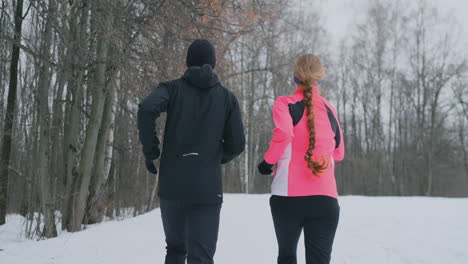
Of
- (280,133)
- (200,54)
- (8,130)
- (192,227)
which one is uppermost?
(200,54)

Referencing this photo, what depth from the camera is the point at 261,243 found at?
5.95 metres

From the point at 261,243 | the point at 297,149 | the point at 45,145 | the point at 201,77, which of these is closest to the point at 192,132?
the point at 201,77

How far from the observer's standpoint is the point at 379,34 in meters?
26.5

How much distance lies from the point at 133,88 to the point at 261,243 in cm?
336

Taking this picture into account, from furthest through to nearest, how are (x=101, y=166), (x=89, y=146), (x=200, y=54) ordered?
1. (x=101, y=166)
2. (x=89, y=146)
3. (x=200, y=54)

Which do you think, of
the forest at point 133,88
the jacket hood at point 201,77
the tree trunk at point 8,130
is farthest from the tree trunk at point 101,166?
the jacket hood at point 201,77

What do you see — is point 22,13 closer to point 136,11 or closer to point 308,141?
point 136,11

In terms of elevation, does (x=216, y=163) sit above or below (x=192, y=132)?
below

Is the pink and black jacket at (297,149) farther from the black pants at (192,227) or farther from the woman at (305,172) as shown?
the black pants at (192,227)

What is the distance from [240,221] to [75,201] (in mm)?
3061

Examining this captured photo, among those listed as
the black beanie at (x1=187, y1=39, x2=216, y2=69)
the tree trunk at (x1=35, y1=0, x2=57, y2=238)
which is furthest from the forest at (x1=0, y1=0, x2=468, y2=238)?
the black beanie at (x1=187, y1=39, x2=216, y2=69)

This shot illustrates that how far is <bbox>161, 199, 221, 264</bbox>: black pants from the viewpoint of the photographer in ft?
8.71

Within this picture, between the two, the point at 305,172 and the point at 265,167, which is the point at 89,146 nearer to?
the point at 265,167

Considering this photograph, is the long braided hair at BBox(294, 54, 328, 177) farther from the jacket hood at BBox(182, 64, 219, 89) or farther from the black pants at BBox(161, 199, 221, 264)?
the black pants at BBox(161, 199, 221, 264)
